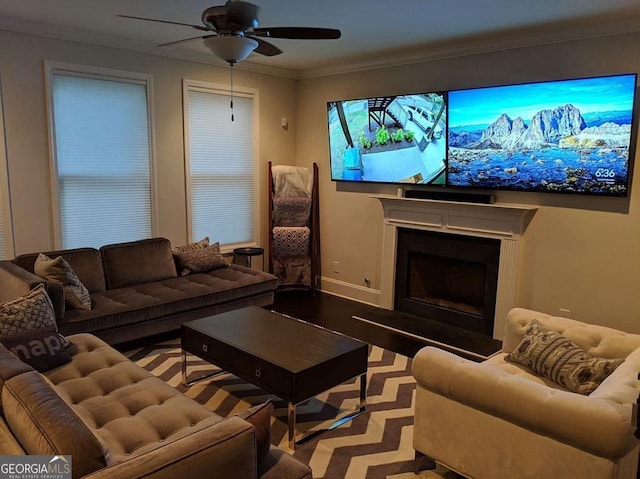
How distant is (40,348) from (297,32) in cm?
227

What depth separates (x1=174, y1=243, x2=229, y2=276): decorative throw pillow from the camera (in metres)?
4.79

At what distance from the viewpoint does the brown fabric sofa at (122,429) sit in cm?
136

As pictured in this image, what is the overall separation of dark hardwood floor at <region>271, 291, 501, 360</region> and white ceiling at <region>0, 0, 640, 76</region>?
102 inches

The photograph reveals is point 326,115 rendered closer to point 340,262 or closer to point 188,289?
point 340,262

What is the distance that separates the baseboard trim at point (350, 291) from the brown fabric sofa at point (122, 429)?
10.6 ft

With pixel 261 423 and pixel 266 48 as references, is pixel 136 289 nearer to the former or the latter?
pixel 266 48

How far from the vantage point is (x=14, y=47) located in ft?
13.1

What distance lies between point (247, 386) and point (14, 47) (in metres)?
3.32

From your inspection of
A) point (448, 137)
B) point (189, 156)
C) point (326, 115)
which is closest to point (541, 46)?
point (448, 137)

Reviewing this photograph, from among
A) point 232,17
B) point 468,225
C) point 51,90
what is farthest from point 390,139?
point 51,90

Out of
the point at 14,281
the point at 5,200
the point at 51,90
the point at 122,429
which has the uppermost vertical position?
the point at 51,90

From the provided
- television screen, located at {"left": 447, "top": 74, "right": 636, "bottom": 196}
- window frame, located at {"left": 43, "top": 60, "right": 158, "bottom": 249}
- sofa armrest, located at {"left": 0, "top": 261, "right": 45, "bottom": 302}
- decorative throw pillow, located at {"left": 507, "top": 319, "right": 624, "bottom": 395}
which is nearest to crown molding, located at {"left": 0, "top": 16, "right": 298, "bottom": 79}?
window frame, located at {"left": 43, "top": 60, "right": 158, "bottom": 249}

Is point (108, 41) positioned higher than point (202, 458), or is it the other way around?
point (108, 41)

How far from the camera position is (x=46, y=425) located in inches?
57.8
